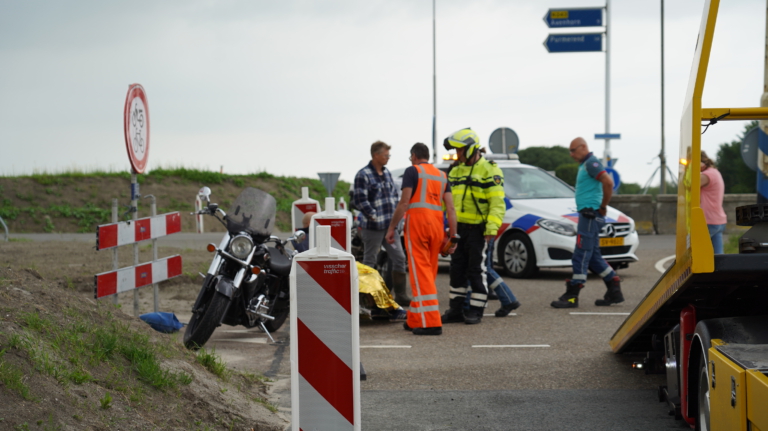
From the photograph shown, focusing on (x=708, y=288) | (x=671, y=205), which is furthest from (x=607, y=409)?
(x=671, y=205)

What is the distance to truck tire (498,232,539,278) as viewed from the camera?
12273 millimetres

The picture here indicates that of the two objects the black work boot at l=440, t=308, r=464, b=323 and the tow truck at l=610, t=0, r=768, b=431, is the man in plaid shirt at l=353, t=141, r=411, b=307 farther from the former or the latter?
the tow truck at l=610, t=0, r=768, b=431

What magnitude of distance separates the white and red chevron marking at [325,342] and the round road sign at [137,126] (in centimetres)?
466

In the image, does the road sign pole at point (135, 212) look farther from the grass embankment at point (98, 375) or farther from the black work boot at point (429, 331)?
the black work boot at point (429, 331)

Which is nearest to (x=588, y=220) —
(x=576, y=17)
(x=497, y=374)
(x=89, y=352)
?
(x=497, y=374)

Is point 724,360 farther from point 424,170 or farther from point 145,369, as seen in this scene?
point 424,170

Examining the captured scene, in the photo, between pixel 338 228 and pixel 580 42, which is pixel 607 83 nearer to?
pixel 580 42

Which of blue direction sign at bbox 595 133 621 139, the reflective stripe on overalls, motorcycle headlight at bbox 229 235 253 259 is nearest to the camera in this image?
motorcycle headlight at bbox 229 235 253 259

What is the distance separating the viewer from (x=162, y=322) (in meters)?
7.75

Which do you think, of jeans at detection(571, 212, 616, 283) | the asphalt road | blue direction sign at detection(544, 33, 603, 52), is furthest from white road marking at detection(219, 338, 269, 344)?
blue direction sign at detection(544, 33, 603, 52)

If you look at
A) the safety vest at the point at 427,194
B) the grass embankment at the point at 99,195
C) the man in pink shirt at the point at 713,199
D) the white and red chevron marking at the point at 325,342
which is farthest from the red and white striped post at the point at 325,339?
the grass embankment at the point at 99,195

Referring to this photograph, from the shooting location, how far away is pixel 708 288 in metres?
4.00

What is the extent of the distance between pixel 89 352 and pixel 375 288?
4761 mm

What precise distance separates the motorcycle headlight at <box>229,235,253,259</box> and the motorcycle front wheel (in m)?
0.41
